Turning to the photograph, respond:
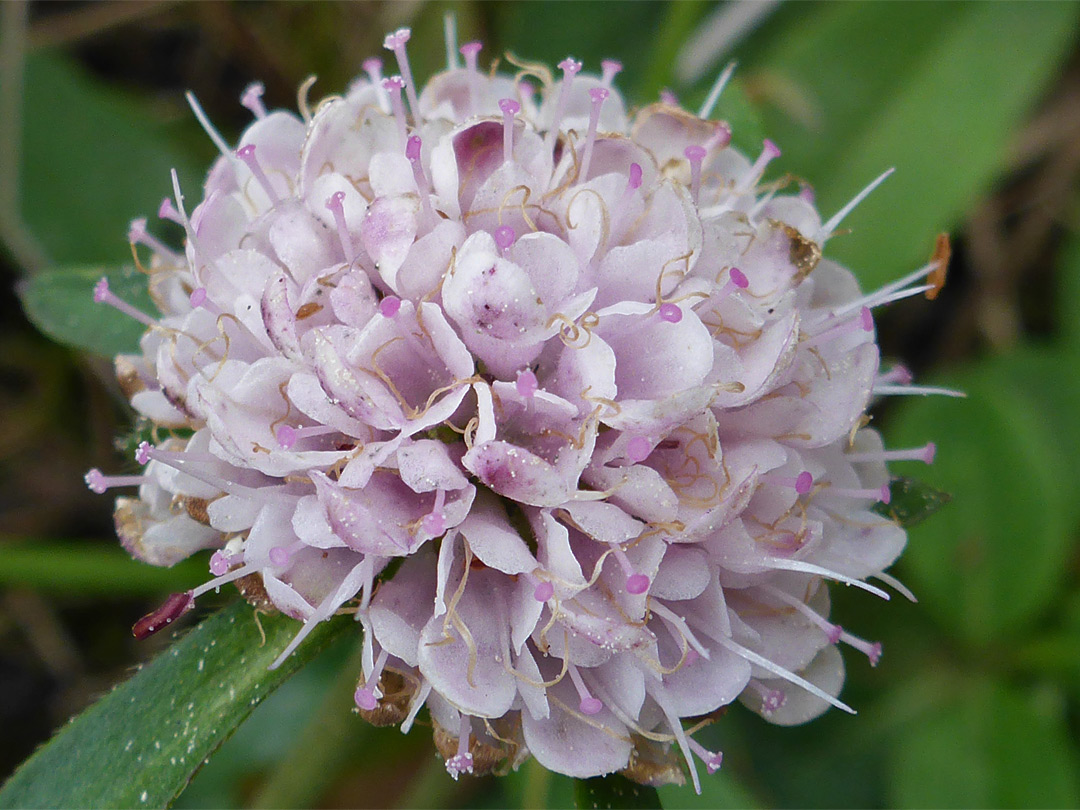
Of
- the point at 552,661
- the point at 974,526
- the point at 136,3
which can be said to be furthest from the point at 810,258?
the point at 136,3

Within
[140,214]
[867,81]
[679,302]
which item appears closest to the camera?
[679,302]

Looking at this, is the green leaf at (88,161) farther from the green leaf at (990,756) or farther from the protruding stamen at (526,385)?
the green leaf at (990,756)

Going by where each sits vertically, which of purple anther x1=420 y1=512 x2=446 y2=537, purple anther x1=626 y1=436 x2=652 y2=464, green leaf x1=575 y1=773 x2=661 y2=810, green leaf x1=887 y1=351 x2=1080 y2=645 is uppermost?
purple anther x1=626 y1=436 x2=652 y2=464

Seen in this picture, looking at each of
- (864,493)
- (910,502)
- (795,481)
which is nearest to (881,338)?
(910,502)

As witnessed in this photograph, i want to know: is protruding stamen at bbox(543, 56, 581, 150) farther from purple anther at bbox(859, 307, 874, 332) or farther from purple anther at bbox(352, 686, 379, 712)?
purple anther at bbox(352, 686, 379, 712)

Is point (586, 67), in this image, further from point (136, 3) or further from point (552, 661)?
point (552, 661)

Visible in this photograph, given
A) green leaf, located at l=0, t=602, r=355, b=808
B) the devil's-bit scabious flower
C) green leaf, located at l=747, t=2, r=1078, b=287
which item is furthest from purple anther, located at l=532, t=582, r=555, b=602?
green leaf, located at l=747, t=2, r=1078, b=287

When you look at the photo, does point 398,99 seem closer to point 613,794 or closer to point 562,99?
point 562,99

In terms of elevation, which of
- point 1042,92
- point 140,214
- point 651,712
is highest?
point 1042,92

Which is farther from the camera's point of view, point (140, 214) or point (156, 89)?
point (156, 89)
